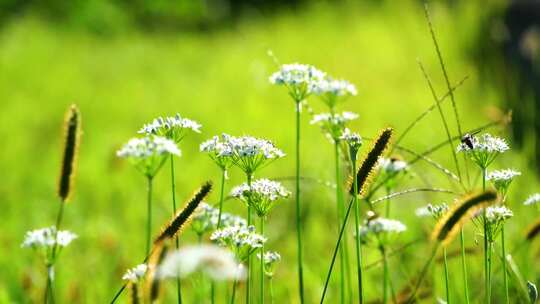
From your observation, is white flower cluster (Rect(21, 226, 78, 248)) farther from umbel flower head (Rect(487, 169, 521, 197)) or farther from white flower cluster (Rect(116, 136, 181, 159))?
umbel flower head (Rect(487, 169, 521, 197))

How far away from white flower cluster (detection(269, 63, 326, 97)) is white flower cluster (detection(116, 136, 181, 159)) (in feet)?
1.26

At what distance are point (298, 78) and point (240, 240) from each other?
384 mm

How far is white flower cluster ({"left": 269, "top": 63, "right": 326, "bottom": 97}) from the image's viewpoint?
1717 millimetres

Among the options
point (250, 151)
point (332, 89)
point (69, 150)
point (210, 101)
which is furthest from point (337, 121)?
point (210, 101)

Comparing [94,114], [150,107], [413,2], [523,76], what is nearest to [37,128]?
[94,114]

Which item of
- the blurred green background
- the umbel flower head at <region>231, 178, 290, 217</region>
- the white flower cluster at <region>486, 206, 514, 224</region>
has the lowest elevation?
the white flower cluster at <region>486, 206, 514, 224</region>

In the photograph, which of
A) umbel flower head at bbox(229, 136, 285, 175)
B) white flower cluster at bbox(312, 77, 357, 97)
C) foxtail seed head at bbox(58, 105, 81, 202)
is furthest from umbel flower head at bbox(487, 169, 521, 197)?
foxtail seed head at bbox(58, 105, 81, 202)

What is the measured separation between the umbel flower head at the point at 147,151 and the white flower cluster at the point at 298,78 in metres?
0.37

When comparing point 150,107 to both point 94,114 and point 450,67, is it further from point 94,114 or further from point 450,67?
point 450,67

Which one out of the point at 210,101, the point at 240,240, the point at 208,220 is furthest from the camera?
the point at 210,101

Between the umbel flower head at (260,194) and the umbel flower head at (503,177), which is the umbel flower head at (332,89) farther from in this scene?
the umbel flower head at (503,177)

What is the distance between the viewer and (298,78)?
173 centimetres

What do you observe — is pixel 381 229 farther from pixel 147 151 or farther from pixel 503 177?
pixel 147 151

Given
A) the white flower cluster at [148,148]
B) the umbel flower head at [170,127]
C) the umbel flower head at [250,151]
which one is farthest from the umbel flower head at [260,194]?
the white flower cluster at [148,148]
